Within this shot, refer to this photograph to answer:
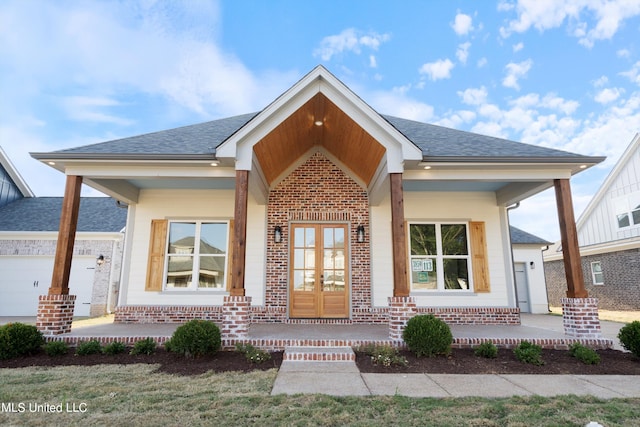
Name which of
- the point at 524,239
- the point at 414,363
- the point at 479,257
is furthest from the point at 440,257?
the point at 524,239

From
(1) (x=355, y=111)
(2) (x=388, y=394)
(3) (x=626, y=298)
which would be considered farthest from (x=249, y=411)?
(3) (x=626, y=298)

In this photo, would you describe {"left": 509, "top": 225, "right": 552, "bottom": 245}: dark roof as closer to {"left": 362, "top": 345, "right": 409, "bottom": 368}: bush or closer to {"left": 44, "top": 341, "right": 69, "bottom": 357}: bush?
{"left": 362, "top": 345, "right": 409, "bottom": 368}: bush

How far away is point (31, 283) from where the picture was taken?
11.7 metres

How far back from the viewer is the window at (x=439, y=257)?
8.33 meters

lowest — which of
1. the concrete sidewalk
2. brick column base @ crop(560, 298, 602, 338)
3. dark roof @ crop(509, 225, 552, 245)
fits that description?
the concrete sidewalk

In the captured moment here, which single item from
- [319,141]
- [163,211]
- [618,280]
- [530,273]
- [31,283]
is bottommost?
[31,283]

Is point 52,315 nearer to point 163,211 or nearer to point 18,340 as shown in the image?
point 18,340

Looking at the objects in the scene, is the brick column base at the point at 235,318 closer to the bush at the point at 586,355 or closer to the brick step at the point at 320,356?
the brick step at the point at 320,356

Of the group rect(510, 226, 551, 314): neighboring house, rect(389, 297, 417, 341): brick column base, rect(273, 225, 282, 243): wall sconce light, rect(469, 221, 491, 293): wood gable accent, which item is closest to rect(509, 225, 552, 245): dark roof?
rect(510, 226, 551, 314): neighboring house

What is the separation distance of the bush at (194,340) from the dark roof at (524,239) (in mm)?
12484

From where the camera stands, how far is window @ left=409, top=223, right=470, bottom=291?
833cm

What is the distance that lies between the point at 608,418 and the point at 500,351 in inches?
99.6

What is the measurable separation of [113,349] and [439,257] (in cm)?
707

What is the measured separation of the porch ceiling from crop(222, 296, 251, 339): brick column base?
283cm
